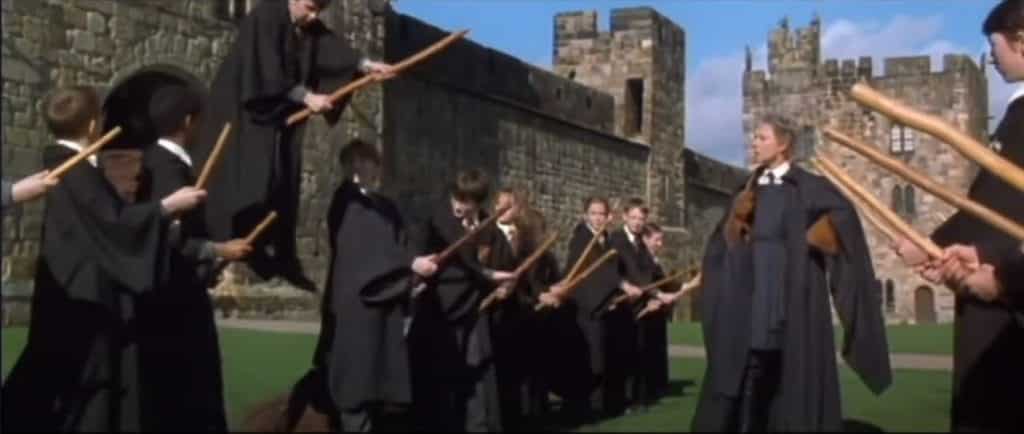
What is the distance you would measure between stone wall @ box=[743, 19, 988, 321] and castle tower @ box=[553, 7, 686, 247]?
15.3m

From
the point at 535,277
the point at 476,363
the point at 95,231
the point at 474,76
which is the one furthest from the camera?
the point at 474,76

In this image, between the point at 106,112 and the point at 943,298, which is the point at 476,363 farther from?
the point at 943,298

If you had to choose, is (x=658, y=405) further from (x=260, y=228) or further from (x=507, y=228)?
(x=260, y=228)

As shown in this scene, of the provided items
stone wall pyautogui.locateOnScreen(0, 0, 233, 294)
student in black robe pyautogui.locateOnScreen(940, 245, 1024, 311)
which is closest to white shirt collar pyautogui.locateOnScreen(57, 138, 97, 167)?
student in black robe pyautogui.locateOnScreen(940, 245, 1024, 311)

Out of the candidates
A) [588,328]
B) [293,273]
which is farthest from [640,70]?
[293,273]

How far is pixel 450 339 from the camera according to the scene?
7.64 meters

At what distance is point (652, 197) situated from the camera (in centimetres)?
3195

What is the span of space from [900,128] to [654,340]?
37.7m

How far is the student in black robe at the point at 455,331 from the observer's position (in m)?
7.47

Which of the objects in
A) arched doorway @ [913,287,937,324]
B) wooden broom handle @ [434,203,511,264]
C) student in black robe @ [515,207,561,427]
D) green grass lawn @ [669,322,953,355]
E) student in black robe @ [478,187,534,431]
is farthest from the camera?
arched doorway @ [913,287,937,324]

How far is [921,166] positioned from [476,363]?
141 ft

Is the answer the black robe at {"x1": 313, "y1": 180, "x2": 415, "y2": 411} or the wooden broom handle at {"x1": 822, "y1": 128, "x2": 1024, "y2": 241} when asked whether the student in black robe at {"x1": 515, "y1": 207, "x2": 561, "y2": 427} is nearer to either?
the black robe at {"x1": 313, "y1": 180, "x2": 415, "y2": 411}

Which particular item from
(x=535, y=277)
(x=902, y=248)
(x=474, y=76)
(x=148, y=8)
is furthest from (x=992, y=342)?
(x=474, y=76)

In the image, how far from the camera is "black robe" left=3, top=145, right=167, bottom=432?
16.4 feet
